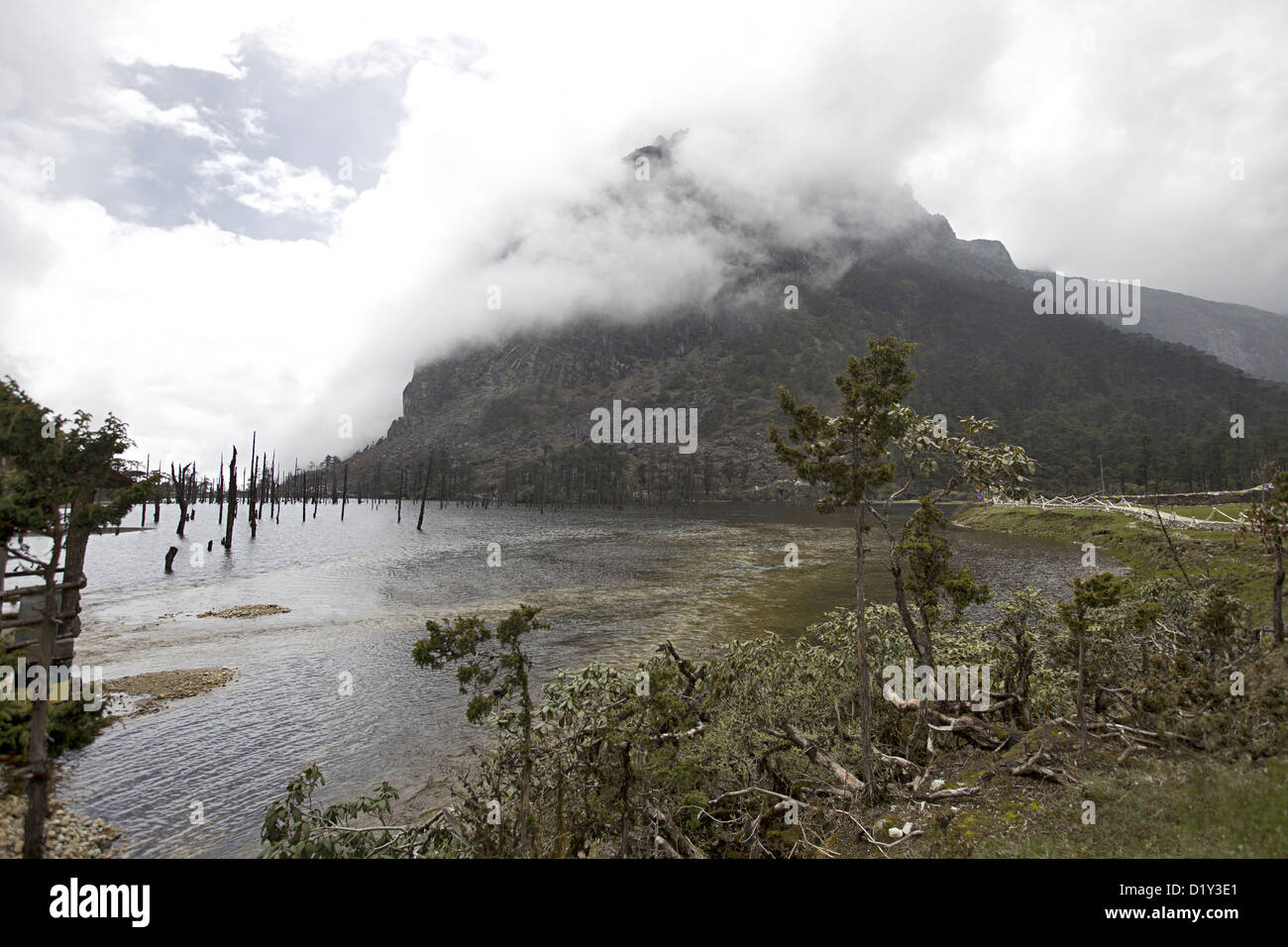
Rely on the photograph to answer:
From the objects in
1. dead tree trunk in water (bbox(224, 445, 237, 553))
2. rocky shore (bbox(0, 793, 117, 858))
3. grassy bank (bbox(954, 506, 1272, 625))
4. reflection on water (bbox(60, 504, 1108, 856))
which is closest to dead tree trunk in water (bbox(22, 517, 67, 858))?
rocky shore (bbox(0, 793, 117, 858))

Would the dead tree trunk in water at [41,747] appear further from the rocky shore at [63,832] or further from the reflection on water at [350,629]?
the reflection on water at [350,629]

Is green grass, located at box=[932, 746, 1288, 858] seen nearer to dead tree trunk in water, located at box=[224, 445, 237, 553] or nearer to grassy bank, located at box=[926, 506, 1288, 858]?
grassy bank, located at box=[926, 506, 1288, 858]

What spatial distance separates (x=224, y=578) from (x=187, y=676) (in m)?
30.7

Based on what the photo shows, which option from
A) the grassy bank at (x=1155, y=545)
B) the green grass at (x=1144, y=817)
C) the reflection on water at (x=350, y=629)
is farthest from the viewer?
the grassy bank at (x=1155, y=545)

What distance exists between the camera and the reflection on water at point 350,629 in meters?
14.3

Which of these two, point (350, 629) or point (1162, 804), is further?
point (350, 629)

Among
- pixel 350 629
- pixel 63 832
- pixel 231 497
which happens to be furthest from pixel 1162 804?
pixel 231 497

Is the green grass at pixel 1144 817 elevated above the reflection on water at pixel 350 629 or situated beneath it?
elevated above

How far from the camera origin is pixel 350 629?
31078 millimetres

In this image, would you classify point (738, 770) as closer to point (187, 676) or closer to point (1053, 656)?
point (1053, 656)

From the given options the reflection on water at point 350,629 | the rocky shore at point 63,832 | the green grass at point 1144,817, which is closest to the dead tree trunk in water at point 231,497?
the reflection on water at point 350,629

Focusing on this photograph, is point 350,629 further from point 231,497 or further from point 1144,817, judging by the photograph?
point 231,497
